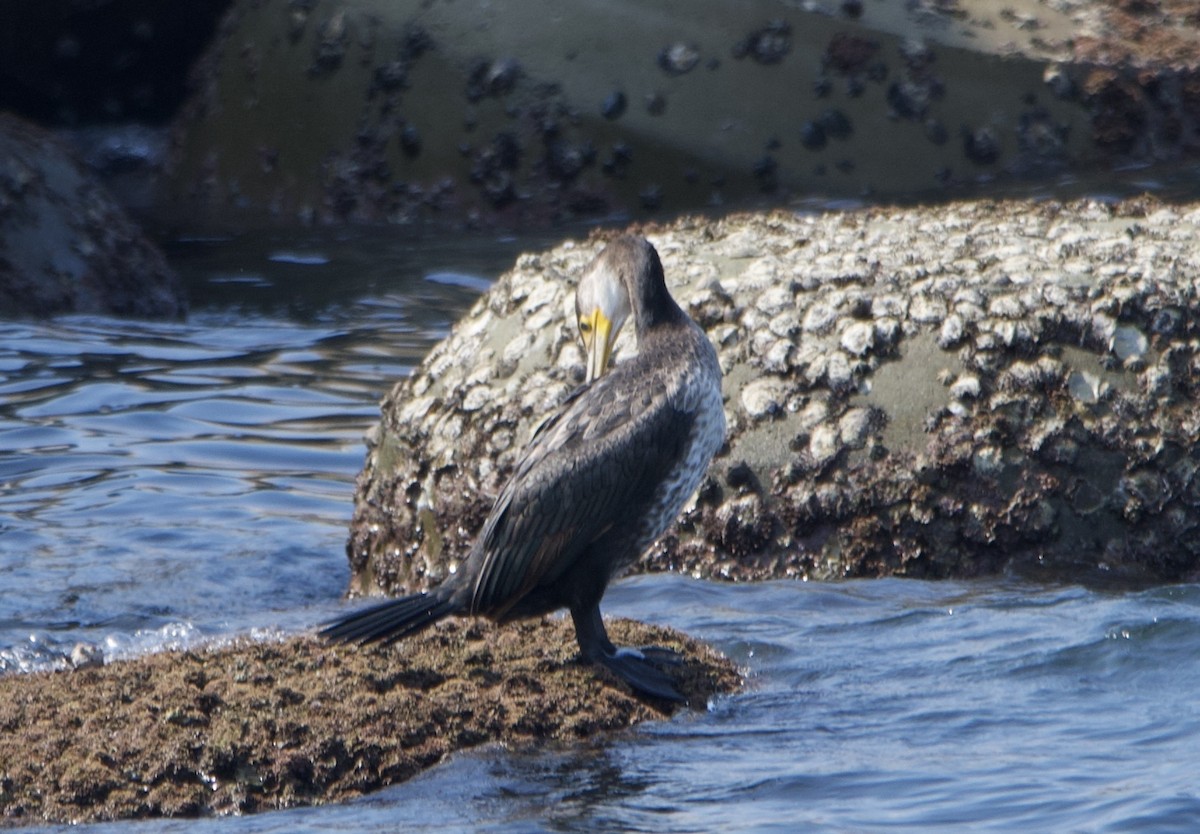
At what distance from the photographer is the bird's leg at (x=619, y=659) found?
4180mm

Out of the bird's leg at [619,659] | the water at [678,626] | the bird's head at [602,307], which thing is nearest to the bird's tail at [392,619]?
the bird's leg at [619,659]

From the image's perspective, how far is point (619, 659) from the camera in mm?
4223

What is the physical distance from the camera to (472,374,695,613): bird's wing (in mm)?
4297

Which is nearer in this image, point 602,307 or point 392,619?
point 392,619

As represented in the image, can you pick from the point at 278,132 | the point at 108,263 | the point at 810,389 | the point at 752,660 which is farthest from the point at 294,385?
the point at 752,660

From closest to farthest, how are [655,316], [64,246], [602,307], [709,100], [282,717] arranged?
[282,717] < [655,316] < [602,307] < [64,246] < [709,100]

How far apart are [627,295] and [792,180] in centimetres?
590

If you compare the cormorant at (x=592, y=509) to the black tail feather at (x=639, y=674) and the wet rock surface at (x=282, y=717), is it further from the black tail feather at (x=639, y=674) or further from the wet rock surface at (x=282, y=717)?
the wet rock surface at (x=282, y=717)

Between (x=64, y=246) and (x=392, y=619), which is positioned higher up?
(x=64, y=246)

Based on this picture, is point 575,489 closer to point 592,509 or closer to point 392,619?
point 592,509

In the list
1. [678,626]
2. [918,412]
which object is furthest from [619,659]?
[918,412]

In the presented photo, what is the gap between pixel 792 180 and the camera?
10555 millimetres

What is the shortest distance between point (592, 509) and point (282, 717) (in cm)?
93

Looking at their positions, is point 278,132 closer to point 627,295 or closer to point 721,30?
point 721,30
